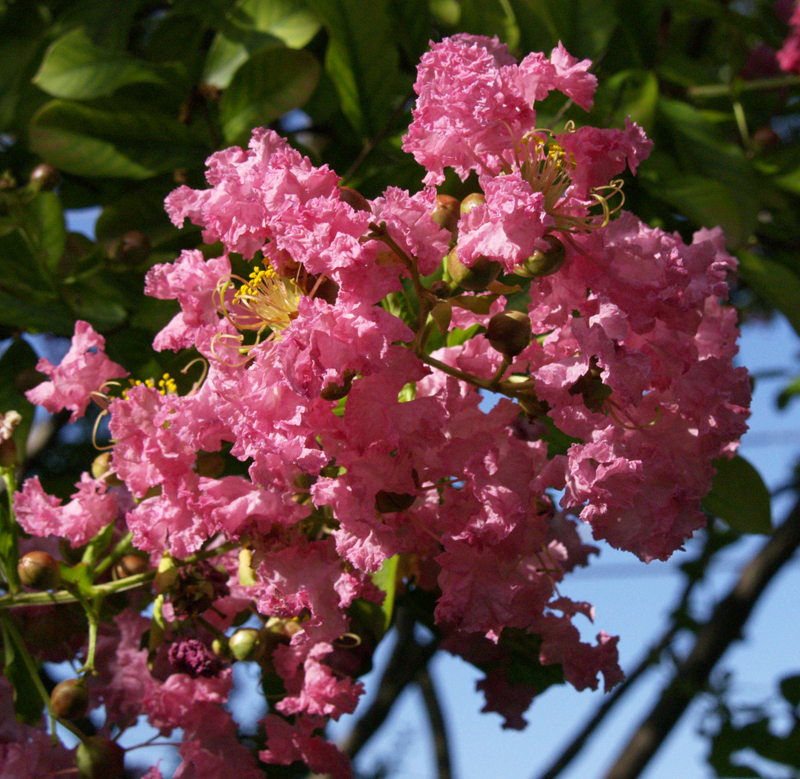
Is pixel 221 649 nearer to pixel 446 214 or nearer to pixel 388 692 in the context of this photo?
pixel 446 214

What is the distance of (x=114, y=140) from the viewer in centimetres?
134

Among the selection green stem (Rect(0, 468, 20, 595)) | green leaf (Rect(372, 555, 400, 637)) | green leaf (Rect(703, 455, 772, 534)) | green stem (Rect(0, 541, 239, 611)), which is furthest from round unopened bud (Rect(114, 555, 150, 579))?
green leaf (Rect(703, 455, 772, 534))

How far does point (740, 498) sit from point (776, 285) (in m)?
0.34

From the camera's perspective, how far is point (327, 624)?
32.1 inches

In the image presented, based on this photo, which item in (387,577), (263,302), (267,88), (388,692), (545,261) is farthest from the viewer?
(388,692)

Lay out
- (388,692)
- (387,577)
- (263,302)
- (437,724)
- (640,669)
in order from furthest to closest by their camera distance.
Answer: (437,724)
(640,669)
(388,692)
(387,577)
(263,302)

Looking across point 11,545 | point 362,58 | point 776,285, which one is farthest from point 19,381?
point 776,285

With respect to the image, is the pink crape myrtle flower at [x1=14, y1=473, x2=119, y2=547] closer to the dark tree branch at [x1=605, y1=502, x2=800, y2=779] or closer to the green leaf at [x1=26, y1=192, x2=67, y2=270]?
the green leaf at [x1=26, y1=192, x2=67, y2=270]

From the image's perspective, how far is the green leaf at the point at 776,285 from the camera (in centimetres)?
119

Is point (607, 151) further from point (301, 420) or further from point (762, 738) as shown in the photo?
point (762, 738)

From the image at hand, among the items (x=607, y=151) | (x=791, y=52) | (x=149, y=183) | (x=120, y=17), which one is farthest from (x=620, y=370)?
(x=791, y=52)

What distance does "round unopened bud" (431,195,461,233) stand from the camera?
761 millimetres

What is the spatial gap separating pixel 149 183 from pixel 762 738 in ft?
6.58

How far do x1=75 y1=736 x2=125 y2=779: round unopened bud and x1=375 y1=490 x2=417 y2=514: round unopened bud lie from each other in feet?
1.49
